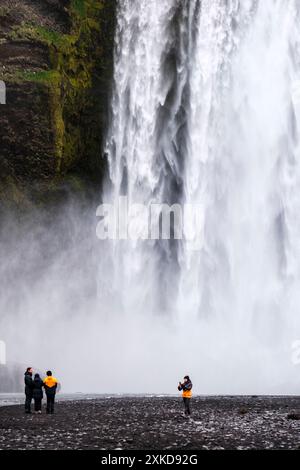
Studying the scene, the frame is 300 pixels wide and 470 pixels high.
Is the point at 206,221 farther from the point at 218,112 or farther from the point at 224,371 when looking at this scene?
the point at 224,371

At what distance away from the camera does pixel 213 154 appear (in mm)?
40469

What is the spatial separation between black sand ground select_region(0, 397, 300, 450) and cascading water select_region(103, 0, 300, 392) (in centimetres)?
1519

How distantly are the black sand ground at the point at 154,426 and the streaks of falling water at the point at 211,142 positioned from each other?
16.0m

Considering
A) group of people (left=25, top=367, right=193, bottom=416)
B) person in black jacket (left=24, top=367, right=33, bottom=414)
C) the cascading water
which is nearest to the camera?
group of people (left=25, top=367, right=193, bottom=416)

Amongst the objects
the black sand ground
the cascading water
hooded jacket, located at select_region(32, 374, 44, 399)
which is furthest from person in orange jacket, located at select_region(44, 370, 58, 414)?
the cascading water

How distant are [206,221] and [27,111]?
13.3 meters

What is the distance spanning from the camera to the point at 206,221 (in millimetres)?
40031

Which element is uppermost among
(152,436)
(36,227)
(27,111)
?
(27,111)

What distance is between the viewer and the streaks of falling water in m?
38.8

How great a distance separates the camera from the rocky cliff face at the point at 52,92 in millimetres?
39438

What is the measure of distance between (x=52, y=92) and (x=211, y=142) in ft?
34.7

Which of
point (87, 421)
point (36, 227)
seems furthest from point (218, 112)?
point (87, 421)

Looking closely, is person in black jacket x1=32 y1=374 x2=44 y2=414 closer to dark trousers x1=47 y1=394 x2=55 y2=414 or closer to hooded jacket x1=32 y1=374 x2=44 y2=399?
hooded jacket x1=32 y1=374 x2=44 y2=399

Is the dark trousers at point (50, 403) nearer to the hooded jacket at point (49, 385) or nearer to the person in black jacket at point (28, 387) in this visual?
the hooded jacket at point (49, 385)
